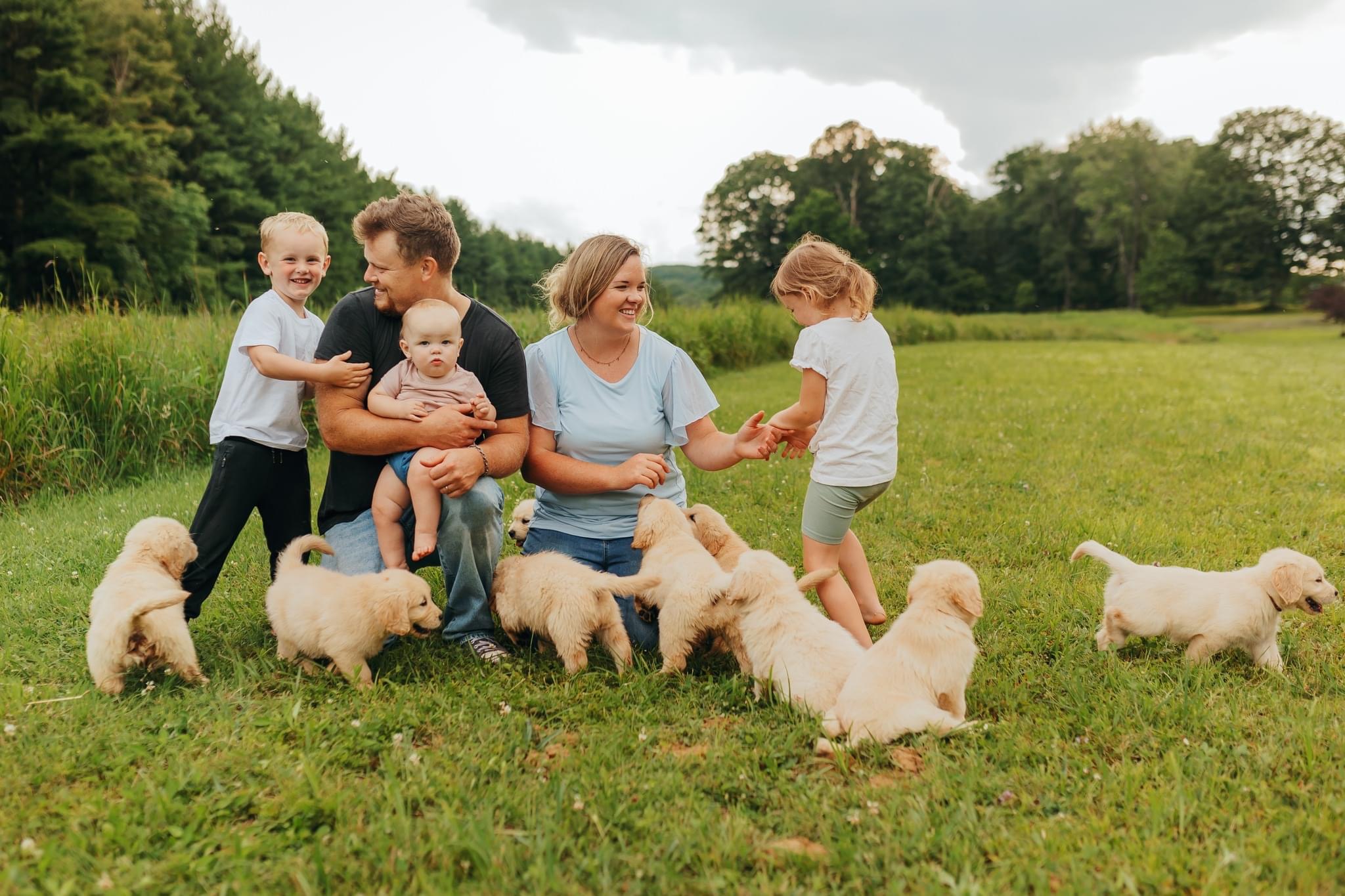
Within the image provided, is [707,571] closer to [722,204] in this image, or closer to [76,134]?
[76,134]

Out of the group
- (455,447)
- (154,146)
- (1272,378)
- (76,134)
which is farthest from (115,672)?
(154,146)

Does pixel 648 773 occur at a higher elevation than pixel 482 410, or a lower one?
lower

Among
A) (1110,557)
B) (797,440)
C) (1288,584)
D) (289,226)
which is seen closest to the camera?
(1288,584)

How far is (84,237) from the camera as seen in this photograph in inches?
1255

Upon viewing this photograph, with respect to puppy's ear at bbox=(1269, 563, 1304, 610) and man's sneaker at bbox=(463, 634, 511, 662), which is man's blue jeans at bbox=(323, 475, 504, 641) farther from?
puppy's ear at bbox=(1269, 563, 1304, 610)

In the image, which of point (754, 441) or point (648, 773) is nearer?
point (648, 773)

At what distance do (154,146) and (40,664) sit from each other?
130ft

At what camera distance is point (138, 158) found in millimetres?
33875

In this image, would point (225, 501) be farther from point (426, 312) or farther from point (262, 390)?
point (426, 312)

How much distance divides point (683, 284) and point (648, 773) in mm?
57254

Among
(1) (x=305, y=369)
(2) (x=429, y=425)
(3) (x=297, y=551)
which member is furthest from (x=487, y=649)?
(1) (x=305, y=369)

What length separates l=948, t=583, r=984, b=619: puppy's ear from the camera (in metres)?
3.30

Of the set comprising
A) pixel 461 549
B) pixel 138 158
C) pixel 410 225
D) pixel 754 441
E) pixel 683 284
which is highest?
pixel 138 158

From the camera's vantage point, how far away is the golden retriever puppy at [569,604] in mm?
3820
